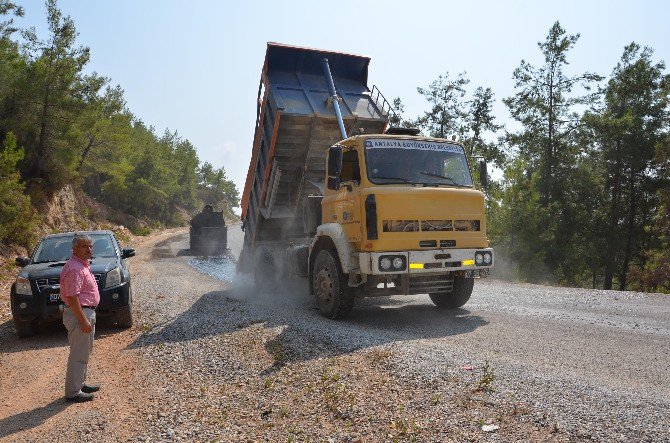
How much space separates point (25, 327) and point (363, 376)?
5.73 meters

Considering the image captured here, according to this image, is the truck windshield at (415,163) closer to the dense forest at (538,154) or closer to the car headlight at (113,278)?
the car headlight at (113,278)

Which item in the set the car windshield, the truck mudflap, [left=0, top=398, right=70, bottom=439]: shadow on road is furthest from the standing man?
the car windshield

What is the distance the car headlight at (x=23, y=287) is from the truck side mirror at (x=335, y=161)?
16.4ft

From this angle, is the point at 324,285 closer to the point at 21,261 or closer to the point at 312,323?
the point at 312,323

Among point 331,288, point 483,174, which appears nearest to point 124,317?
point 331,288

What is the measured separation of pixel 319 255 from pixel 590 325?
4362mm

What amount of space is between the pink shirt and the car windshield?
13.1 ft

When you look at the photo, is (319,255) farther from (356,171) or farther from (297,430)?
(297,430)

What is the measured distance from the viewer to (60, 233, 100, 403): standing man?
16.4ft

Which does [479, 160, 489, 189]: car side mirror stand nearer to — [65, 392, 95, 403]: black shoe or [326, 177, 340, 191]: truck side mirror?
[326, 177, 340, 191]: truck side mirror

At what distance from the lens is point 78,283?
498cm

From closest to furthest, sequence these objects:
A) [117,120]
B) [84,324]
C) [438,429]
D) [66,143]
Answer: [438,429] < [84,324] < [66,143] < [117,120]

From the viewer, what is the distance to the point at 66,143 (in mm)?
24578

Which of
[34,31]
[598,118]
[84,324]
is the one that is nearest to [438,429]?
[84,324]
